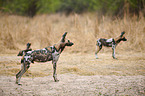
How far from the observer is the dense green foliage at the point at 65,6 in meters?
14.9

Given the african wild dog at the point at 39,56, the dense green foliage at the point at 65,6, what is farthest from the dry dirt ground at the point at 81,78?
the dense green foliage at the point at 65,6

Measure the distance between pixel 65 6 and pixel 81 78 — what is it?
22944 millimetres

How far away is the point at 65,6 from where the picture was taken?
27.0 metres

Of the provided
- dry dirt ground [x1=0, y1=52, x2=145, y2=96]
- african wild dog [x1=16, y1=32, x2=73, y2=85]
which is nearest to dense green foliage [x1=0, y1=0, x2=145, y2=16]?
dry dirt ground [x1=0, y1=52, x2=145, y2=96]

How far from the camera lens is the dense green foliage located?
14.9 meters

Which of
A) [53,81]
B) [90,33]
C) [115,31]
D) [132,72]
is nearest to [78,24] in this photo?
[90,33]

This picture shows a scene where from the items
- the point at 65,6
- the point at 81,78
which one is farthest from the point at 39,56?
the point at 65,6

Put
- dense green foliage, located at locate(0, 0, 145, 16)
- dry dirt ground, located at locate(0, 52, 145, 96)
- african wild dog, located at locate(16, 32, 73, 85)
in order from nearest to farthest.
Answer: dry dirt ground, located at locate(0, 52, 145, 96), african wild dog, located at locate(16, 32, 73, 85), dense green foliage, located at locate(0, 0, 145, 16)

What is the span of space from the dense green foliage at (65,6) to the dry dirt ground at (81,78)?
22.7 ft

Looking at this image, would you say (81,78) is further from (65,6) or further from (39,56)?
(65,6)

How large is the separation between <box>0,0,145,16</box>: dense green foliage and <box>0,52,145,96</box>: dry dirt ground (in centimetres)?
691

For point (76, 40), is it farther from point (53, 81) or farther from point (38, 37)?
point (53, 81)

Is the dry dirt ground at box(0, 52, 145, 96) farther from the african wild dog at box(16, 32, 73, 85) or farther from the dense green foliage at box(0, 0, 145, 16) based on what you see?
the dense green foliage at box(0, 0, 145, 16)

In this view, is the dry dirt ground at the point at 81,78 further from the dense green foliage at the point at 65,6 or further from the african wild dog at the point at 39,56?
the dense green foliage at the point at 65,6
